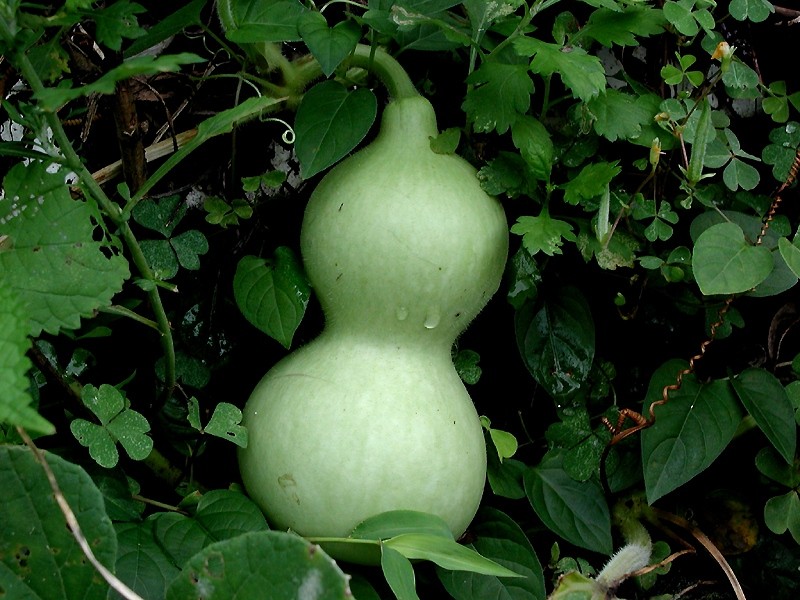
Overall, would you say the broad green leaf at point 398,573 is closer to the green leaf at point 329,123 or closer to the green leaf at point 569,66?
the green leaf at point 329,123

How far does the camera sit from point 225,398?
145 cm

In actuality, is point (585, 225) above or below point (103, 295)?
below

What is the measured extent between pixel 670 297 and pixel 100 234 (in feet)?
2.93

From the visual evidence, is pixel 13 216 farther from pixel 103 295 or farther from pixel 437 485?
pixel 437 485

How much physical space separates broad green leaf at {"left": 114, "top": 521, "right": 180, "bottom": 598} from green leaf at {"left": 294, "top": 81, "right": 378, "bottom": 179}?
1.70 feet

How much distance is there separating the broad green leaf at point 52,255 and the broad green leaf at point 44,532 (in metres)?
0.16

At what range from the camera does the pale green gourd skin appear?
116 cm

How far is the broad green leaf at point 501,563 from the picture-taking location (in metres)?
1.24

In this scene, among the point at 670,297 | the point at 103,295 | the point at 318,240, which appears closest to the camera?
the point at 103,295

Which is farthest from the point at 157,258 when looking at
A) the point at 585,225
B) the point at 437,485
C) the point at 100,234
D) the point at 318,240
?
the point at 585,225

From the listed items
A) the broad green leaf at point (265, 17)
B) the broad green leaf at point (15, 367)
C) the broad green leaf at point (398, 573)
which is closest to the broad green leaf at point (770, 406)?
the broad green leaf at point (398, 573)

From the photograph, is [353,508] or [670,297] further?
[670,297]

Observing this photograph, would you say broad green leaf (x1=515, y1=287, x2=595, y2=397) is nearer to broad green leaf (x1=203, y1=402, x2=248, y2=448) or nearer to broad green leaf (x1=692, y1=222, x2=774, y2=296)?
broad green leaf (x1=692, y1=222, x2=774, y2=296)

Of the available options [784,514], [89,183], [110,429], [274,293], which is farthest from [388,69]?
[784,514]
